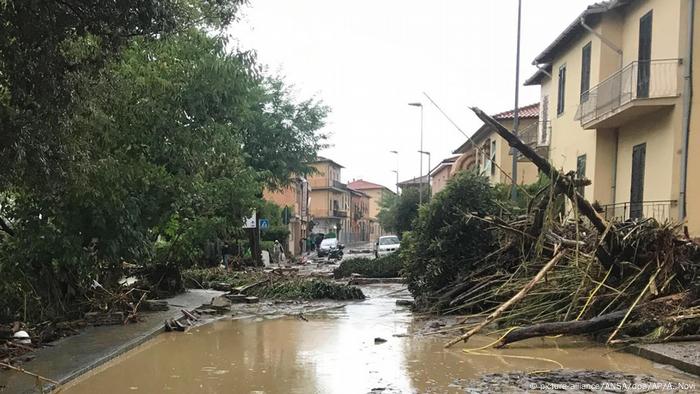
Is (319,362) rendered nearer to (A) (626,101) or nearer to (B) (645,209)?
(B) (645,209)

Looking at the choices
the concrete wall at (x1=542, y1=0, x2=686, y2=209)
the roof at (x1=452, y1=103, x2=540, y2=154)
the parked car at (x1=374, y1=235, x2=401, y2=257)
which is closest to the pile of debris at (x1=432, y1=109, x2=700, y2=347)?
the concrete wall at (x1=542, y1=0, x2=686, y2=209)

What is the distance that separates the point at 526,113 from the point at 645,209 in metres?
17.5

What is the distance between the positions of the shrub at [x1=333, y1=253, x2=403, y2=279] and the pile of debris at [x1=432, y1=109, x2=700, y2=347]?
12.2 meters

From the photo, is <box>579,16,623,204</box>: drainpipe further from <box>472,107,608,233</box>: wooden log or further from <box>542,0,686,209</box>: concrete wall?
<box>472,107,608,233</box>: wooden log

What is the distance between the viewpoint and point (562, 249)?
11.2m

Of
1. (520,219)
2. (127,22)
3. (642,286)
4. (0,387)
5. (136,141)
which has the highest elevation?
(127,22)

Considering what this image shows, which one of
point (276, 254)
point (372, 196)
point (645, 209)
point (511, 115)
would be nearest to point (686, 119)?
point (645, 209)

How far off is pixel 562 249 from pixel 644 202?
661cm

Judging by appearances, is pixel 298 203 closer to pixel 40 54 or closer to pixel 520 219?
pixel 520 219

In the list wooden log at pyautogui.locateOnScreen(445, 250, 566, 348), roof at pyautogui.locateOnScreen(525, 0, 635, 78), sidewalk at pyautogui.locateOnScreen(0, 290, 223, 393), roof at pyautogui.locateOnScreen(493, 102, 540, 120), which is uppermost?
roof at pyautogui.locateOnScreen(525, 0, 635, 78)

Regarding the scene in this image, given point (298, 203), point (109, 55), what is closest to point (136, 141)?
point (109, 55)

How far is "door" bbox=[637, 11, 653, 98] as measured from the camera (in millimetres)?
16016

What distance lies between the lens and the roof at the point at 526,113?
31875 millimetres

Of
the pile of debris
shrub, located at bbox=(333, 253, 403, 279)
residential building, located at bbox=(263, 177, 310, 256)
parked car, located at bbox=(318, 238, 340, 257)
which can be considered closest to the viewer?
the pile of debris
